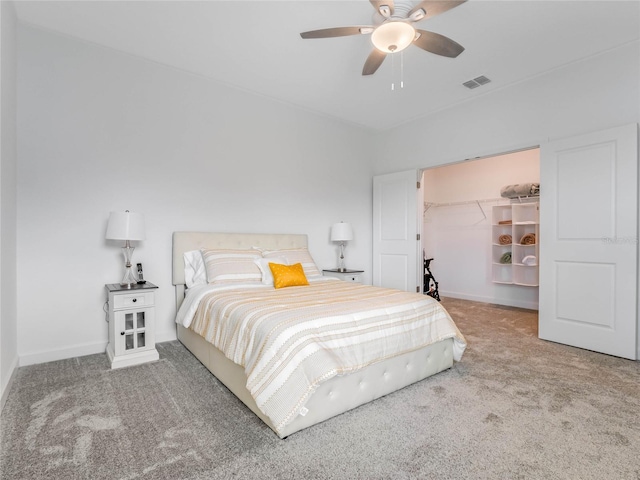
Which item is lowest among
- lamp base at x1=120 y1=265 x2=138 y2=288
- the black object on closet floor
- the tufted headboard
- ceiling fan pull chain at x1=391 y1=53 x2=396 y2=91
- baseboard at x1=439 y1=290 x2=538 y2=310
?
Answer: baseboard at x1=439 y1=290 x2=538 y2=310

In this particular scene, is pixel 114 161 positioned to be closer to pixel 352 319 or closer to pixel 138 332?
pixel 138 332

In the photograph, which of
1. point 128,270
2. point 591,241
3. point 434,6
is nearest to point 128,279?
point 128,270

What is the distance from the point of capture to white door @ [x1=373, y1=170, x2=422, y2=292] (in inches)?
186

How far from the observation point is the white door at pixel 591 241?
2961 mm

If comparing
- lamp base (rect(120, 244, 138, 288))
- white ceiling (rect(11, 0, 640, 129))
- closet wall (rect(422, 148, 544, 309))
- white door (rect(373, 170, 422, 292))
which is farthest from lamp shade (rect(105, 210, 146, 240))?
closet wall (rect(422, 148, 544, 309))

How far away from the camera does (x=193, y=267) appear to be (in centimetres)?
346

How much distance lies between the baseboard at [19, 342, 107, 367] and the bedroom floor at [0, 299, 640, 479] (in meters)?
0.10

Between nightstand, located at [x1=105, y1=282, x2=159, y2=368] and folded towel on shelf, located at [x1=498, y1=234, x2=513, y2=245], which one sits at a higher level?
folded towel on shelf, located at [x1=498, y1=234, x2=513, y2=245]

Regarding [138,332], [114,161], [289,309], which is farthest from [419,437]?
[114,161]

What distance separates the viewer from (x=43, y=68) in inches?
113

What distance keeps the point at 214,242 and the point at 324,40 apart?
7.63ft

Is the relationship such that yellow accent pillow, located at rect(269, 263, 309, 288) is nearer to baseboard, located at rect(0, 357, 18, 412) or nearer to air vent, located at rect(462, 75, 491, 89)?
baseboard, located at rect(0, 357, 18, 412)

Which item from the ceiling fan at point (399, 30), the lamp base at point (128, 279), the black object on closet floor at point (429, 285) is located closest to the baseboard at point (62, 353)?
the lamp base at point (128, 279)

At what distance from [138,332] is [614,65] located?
502 centimetres
